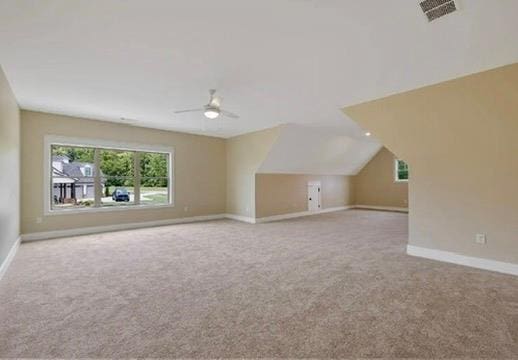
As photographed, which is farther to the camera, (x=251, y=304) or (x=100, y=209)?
(x=100, y=209)

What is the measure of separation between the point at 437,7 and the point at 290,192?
6536 mm

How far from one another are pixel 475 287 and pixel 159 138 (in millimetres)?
6976

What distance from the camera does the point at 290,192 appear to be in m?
8.38

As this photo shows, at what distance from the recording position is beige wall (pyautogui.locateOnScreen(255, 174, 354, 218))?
7554 millimetres

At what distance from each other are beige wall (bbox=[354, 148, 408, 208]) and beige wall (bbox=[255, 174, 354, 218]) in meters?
0.89

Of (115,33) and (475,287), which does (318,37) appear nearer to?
(115,33)

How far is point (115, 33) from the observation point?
8.35 feet

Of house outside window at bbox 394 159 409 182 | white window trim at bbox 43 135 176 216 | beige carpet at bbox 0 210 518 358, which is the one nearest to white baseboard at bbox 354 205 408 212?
house outside window at bbox 394 159 409 182

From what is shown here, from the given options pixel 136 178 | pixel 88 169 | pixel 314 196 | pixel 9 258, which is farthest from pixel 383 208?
pixel 9 258

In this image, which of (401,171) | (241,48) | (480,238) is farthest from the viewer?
(401,171)

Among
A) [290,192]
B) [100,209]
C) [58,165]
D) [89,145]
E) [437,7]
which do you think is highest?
[437,7]

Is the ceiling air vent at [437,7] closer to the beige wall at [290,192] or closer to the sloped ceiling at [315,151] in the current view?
the sloped ceiling at [315,151]

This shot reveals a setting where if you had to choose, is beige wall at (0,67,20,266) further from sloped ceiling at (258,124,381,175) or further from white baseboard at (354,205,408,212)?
white baseboard at (354,205,408,212)

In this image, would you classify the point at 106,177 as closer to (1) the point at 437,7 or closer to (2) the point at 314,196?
(2) the point at 314,196
